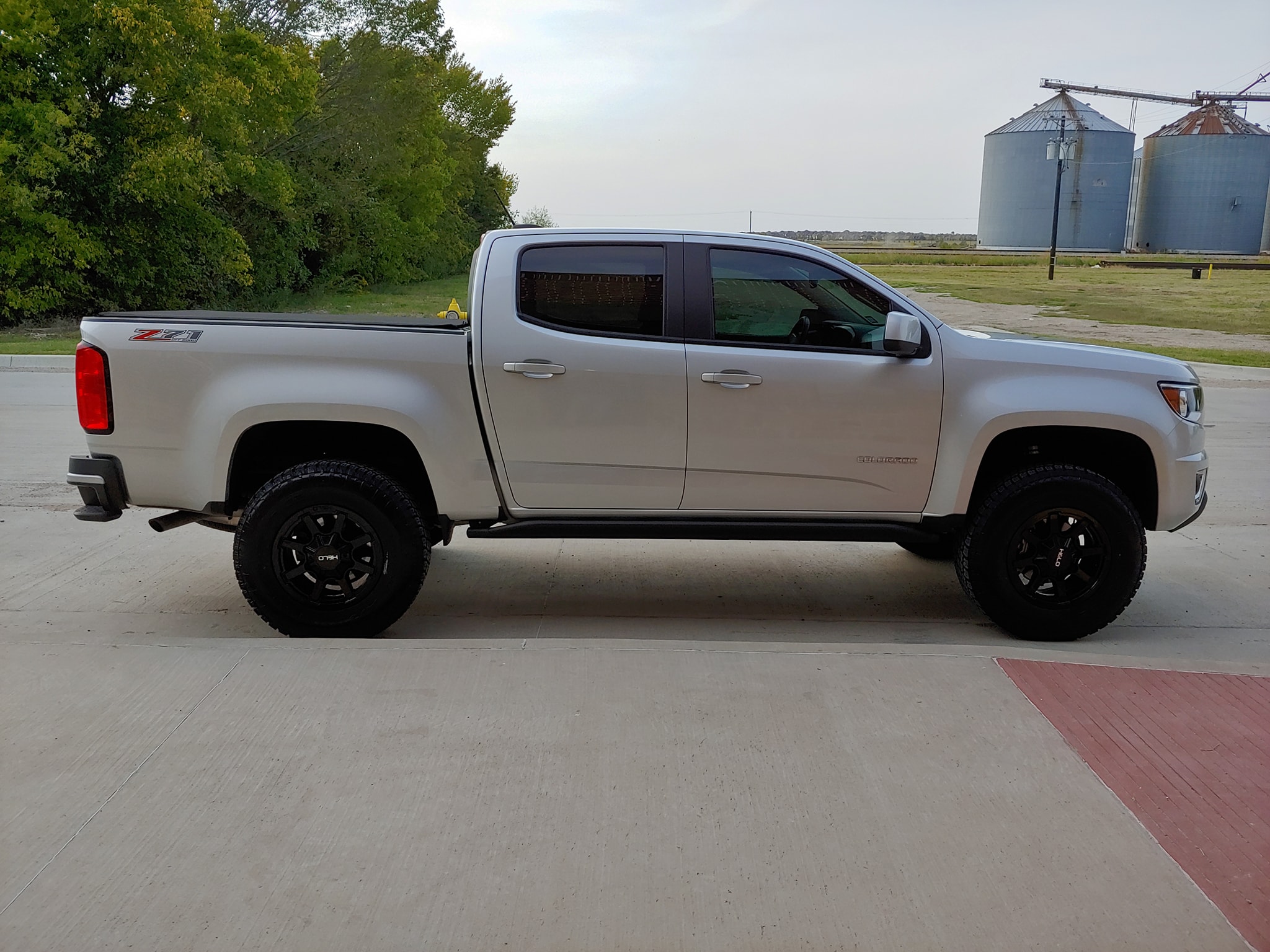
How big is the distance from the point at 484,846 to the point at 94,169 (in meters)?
23.4

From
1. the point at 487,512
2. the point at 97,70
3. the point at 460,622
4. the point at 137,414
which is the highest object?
the point at 97,70

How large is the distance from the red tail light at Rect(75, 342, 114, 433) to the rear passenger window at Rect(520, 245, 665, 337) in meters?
1.91

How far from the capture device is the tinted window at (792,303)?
5.39 metres

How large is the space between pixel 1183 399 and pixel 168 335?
4758mm

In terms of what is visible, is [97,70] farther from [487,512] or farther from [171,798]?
[171,798]

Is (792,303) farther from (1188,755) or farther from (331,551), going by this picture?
(1188,755)

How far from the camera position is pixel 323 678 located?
4.39 m

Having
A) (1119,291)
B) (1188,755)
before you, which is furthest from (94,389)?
(1119,291)

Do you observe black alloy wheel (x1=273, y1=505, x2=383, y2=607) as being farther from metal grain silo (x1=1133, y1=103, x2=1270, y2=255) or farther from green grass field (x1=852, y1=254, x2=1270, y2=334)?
metal grain silo (x1=1133, y1=103, x2=1270, y2=255)

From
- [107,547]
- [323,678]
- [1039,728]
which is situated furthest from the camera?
[107,547]

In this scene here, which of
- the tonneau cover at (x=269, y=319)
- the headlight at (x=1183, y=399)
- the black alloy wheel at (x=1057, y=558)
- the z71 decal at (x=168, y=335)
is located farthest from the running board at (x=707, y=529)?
the z71 decal at (x=168, y=335)

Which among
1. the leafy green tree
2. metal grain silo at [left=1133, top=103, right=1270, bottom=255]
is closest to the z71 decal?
the leafy green tree

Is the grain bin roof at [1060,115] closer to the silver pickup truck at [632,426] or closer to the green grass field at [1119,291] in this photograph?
the green grass field at [1119,291]

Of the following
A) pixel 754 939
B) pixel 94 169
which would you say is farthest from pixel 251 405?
pixel 94 169
